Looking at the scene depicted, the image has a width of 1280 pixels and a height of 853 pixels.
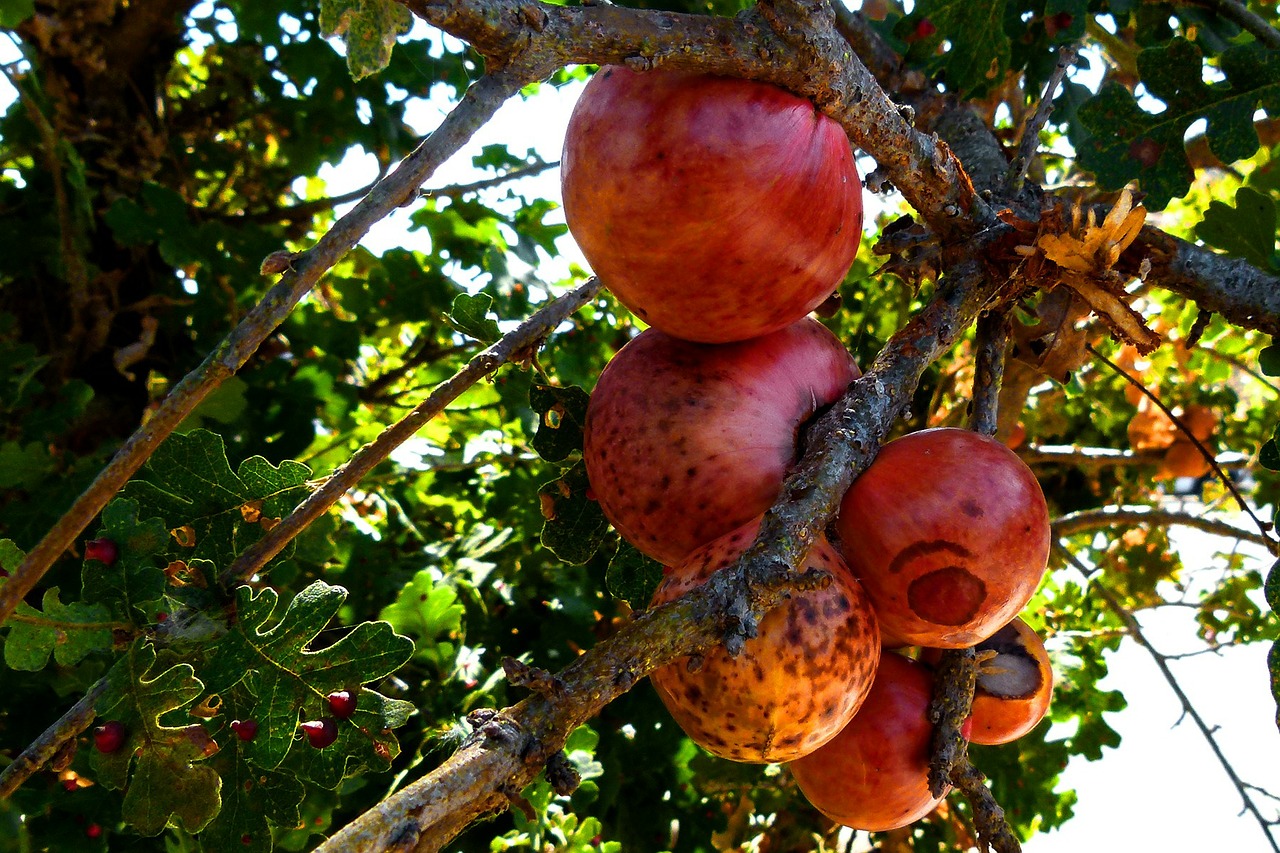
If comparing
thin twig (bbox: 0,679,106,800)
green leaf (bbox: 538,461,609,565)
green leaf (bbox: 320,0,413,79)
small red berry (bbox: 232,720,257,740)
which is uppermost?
green leaf (bbox: 320,0,413,79)

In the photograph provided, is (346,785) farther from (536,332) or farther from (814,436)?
(814,436)

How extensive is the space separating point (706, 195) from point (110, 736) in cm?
91

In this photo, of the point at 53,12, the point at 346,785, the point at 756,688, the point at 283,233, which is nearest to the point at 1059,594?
the point at 346,785

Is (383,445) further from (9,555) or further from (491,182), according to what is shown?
(491,182)

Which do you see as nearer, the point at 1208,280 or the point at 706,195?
the point at 706,195

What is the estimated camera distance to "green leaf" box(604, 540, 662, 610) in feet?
5.90

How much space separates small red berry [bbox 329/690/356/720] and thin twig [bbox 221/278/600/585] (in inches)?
7.3

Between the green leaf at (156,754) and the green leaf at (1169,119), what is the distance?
1.59 m

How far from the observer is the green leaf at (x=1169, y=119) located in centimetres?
176

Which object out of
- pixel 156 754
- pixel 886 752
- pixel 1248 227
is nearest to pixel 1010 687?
pixel 886 752

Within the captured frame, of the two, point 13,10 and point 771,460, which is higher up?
point 13,10

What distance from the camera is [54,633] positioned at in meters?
1.22

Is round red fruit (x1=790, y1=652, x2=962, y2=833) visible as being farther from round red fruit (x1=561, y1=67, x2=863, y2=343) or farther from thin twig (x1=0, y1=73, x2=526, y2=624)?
thin twig (x1=0, y1=73, x2=526, y2=624)

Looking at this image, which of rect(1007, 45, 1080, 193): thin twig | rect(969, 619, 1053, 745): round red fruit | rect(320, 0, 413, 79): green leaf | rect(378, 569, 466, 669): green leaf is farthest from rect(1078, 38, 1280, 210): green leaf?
rect(378, 569, 466, 669): green leaf
